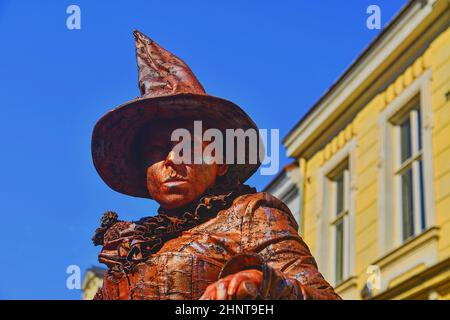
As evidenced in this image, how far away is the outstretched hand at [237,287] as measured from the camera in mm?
1912

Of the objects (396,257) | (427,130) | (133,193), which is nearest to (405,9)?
(427,130)

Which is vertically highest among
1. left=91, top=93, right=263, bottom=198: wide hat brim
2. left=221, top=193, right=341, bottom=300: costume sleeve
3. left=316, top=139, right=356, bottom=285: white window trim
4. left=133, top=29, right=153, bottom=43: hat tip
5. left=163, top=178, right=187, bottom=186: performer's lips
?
left=316, top=139, right=356, bottom=285: white window trim

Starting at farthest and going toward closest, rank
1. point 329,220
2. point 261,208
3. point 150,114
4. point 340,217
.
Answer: point 329,220 < point 340,217 < point 150,114 < point 261,208

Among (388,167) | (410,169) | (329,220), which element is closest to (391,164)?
(388,167)

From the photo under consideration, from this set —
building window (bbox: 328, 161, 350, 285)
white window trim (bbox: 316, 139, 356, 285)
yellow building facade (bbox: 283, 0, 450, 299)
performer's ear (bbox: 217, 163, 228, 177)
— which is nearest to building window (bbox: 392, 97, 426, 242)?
yellow building facade (bbox: 283, 0, 450, 299)

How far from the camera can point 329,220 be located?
12195 millimetres

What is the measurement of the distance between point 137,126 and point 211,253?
46 cm

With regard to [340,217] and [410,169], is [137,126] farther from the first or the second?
[340,217]

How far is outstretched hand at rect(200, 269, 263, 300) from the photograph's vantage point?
191 centimetres

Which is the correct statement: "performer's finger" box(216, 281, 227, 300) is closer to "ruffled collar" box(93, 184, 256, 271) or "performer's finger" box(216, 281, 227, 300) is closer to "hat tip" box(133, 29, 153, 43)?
"ruffled collar" box(93, 184, 256, 271)

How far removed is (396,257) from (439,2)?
2776mm

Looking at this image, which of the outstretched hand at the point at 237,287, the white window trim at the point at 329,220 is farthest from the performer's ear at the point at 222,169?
the white window trim at the point at 329,220

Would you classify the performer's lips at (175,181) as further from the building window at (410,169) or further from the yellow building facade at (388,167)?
the building window at (410,169)
